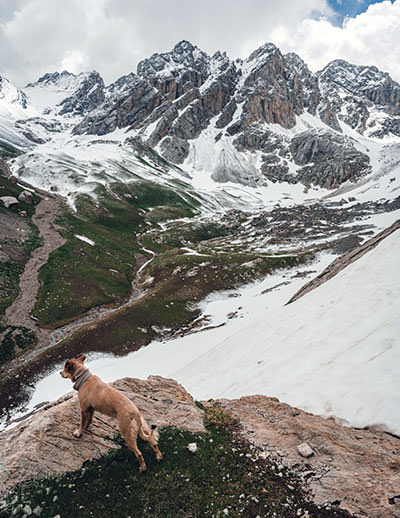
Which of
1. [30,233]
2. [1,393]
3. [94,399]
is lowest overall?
[1,393]

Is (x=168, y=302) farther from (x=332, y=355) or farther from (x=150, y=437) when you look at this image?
(x=150, y=437)

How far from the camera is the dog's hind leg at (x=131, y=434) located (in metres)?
7.55

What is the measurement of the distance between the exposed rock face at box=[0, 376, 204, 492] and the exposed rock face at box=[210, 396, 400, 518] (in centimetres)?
279

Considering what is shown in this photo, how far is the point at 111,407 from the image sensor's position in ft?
25.7

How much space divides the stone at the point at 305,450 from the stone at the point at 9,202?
11106cm

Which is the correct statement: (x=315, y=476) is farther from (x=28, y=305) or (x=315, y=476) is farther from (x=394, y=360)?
(x=28, y=305)

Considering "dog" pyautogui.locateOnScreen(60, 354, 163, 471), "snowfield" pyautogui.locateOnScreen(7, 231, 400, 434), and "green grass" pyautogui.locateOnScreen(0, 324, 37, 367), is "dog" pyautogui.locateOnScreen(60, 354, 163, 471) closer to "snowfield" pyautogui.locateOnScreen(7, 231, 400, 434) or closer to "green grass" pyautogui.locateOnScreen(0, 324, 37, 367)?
"snowfield" pyautogui.locateOnScreen(7, 231, 400, 434)

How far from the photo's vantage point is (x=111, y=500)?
7.05m

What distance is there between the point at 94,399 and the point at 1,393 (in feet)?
108

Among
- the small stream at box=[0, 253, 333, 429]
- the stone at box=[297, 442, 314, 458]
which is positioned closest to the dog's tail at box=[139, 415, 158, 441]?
the stone at box=[297, 442, 314, 458]

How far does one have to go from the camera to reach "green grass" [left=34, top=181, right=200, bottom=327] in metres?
53.2

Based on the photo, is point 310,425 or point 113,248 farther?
point 113,248

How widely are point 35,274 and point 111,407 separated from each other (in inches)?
2466

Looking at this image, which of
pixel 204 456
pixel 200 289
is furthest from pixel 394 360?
pixel 200 289
